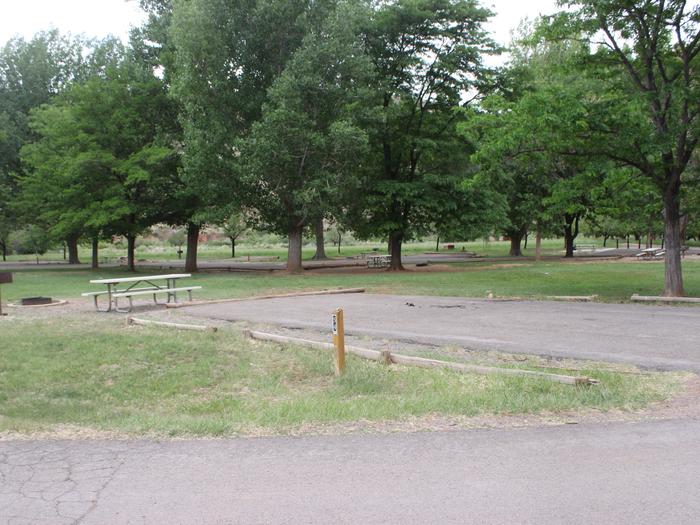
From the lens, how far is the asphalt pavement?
357 centimetres

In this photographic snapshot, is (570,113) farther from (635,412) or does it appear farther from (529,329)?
(635,412)

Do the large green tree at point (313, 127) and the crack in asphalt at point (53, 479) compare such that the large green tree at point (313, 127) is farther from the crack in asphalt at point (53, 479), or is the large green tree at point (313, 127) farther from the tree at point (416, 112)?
the crack in asphalt at point (53, 479)

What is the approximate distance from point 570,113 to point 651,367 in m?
8.34

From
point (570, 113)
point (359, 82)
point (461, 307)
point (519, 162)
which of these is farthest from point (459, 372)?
point (359, 82)

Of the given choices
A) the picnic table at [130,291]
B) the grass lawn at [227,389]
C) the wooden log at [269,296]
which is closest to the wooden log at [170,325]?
the grass lawn at [227,389]

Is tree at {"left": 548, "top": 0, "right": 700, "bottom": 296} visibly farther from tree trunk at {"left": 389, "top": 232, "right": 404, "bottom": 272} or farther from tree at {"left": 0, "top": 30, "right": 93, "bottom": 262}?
tree at {"left": 0, "top": 30, "right": 93, "bottom": 262}

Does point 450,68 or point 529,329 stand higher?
point 450,68

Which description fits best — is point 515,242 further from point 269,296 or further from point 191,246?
point 269,296

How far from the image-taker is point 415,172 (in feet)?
108

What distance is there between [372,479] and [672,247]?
1440 cm

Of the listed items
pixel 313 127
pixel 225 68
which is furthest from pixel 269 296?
pixel 225 68

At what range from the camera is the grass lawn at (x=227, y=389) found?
18.8 ft

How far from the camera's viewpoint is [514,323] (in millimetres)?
11352

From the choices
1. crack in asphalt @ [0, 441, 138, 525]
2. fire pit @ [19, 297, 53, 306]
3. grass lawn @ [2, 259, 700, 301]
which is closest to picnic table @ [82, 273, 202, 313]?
fire pit @ [19, 297, 53, 306]
